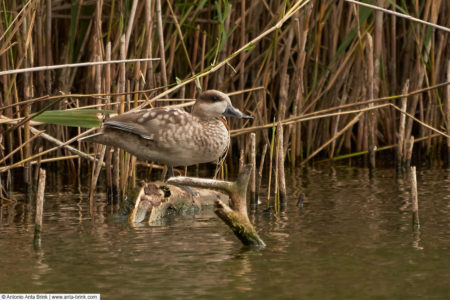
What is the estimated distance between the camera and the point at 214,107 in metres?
6.07

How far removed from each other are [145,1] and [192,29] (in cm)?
109

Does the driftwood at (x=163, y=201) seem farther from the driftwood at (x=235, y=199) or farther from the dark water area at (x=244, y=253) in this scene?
the driftwood at (x=235, y=199)

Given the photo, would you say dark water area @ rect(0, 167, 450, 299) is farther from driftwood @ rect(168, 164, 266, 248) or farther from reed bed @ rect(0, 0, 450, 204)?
reed bed @ rect(0, 0, 450, 204)

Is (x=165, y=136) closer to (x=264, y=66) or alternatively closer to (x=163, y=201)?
(x=163, y=201)

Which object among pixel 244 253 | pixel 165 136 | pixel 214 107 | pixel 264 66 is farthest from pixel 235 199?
pixel 264 66

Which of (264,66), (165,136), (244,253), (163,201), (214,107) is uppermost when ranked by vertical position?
(264,66)

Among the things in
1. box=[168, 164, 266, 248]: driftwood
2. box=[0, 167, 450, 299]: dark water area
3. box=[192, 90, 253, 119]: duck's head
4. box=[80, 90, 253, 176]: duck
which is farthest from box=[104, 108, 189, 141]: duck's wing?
box=[168, 164, 266, 248]: driftwood

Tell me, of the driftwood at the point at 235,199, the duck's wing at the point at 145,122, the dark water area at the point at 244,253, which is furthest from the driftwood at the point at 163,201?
the driftwood at the point at 235,199

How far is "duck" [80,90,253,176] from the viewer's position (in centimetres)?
584

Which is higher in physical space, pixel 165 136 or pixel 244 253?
pixel 165 136

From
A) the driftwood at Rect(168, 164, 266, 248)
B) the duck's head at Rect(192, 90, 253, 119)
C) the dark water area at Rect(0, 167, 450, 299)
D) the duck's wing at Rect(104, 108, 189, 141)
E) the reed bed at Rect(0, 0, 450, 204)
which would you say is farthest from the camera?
the reed bed at Rect(0, 0, 450, 204)

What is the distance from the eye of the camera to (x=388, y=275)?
14.6ft

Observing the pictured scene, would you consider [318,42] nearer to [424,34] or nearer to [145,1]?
[424,34]

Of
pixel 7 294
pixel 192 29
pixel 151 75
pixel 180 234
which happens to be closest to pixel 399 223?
pixel 180 234
